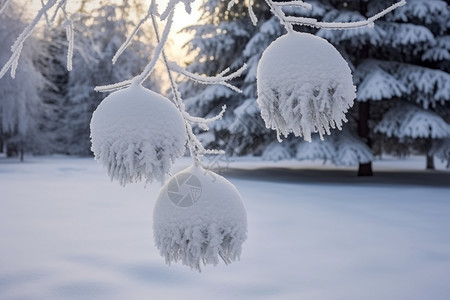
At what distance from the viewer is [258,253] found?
4.74m

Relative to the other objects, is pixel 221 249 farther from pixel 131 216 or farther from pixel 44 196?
pixel 44 196

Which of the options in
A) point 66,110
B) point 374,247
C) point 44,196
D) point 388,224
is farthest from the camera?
point 66,110

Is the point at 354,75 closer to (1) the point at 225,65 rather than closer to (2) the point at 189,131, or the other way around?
(1) the point at 225,65

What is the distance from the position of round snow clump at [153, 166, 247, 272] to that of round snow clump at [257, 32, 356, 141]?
214 millimetres

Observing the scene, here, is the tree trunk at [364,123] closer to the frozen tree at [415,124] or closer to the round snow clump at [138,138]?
the frozen tree at [415,124]

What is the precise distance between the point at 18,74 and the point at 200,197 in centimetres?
2045

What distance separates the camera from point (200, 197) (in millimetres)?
1071

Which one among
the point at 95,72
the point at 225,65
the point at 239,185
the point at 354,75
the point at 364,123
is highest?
the point at 95,72

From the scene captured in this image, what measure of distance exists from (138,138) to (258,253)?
13.1ft

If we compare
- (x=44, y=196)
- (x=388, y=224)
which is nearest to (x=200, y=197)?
(x=388, y=224)

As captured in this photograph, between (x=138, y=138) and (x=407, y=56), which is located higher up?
(x=407, y=56)

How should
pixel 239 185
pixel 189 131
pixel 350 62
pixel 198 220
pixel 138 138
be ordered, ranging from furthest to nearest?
pixel 350 62 < pixel 239 185 < pixel 189 131 < pixel 198 220 < pixel 138 138

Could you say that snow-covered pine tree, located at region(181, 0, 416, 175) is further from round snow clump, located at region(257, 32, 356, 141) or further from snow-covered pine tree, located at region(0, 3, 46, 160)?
round snow clump, located at region(257, 32, 356, 141)

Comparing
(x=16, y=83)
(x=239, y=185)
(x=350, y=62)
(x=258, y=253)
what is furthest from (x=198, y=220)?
(x=16, y=83)
